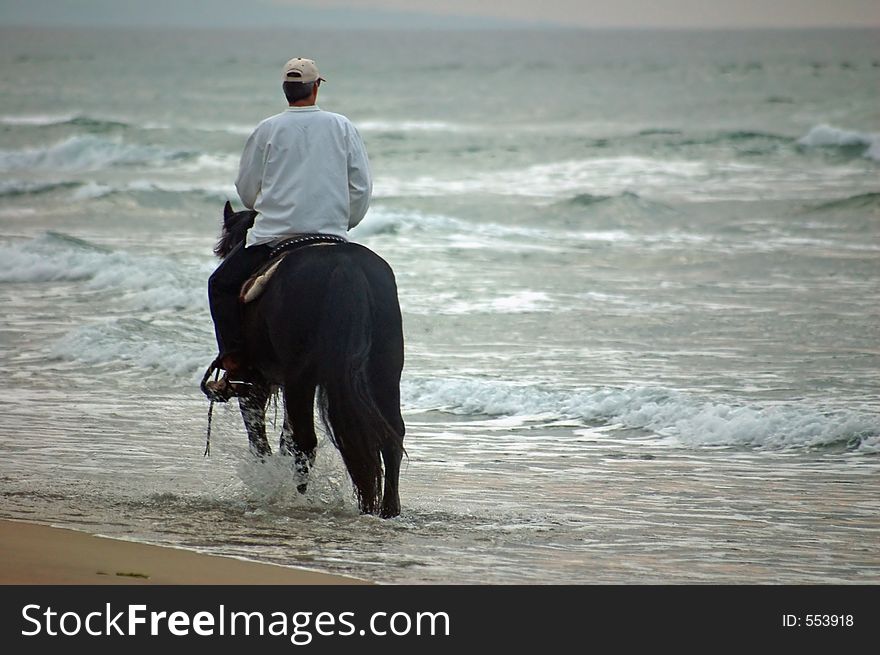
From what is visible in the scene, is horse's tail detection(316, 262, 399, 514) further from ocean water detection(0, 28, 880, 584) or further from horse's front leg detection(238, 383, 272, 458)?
horse's front leg detection(238, 383, 272, 458)

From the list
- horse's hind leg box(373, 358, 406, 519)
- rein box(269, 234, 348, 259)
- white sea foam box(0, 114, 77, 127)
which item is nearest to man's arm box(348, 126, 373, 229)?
rein box(269, 234, 348, 259)

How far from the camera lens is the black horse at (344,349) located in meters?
5.75

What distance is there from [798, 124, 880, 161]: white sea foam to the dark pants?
3175 cm

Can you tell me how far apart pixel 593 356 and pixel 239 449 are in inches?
189

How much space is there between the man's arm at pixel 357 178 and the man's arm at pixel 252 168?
0.38m

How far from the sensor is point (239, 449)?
21.7 ft

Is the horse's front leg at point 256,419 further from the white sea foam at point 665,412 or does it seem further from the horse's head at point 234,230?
the white sea foam at point 665,412

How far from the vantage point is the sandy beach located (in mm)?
4766

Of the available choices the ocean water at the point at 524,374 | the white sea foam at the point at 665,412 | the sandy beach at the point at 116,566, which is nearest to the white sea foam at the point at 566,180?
the ocean water at the point at 524,374

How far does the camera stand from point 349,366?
5.75 metres

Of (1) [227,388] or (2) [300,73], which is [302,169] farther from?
(1) [227,388]

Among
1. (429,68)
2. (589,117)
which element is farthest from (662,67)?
(589,117)

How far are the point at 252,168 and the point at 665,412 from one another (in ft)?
12.3

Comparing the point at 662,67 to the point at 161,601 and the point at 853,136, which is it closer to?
the point at 853,136
